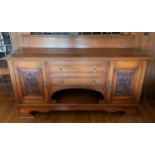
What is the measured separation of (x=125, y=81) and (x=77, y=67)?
601 millimetres

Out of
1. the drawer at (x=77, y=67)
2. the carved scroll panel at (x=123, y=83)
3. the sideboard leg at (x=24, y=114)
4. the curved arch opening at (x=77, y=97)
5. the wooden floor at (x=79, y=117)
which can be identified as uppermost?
the drawer at (x=77, y=67)

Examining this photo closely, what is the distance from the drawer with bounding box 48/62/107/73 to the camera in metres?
1.64

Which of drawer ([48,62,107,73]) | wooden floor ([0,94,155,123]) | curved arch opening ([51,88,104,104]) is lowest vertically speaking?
wooden floor ([0,94,155,123])

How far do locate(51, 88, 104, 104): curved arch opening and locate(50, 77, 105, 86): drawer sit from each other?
26 cm

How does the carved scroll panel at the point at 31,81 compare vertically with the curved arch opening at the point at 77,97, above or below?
above

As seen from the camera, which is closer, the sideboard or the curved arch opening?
the sideboard

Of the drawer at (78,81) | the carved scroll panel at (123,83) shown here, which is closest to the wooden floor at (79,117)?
the carved scroll panel at (123,83)

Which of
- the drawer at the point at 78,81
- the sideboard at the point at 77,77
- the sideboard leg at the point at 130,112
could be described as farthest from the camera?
the sideboard leg at the point at 130,112

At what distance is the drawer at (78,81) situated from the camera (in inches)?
67.5

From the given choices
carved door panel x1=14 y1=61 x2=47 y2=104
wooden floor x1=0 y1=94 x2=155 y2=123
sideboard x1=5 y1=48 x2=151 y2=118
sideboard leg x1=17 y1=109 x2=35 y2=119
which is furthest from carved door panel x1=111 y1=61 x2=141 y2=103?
sideboard leg x1=17 y1=109 x2=35 y2=119

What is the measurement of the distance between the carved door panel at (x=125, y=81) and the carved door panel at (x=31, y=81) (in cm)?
84

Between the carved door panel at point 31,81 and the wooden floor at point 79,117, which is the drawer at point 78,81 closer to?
the carved door panel at point 31,81

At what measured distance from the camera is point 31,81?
1.73 meters

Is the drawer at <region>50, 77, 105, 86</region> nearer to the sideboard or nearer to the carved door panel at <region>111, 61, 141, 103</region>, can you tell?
the sideboard
